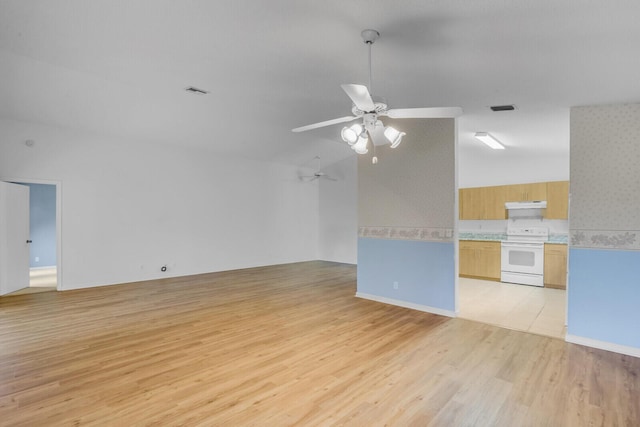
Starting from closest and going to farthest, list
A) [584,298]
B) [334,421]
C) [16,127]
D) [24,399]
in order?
1. [334,421]
2. [24,399]
3. [584,298]
4. [16,127]

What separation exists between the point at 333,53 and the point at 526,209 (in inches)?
238

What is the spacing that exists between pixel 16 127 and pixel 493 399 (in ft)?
25.1

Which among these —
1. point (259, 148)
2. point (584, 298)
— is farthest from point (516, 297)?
point (259, 148)

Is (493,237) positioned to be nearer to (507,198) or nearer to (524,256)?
(524,256)

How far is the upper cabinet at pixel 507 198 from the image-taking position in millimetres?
6242

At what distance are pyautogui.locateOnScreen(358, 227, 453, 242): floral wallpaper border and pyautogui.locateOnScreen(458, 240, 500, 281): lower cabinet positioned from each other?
300 cm

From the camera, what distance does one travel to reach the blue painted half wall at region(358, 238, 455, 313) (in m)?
4.46

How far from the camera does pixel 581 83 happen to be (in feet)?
9.90

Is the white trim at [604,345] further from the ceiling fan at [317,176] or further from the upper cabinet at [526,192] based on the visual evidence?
the ceiling fan at [317,176]

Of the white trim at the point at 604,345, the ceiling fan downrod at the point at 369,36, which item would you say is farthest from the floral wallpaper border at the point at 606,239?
the ceiling fan downrod at the point at 369,36

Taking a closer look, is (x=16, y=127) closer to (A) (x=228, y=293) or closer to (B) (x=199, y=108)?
(B) (x=199, y=108)

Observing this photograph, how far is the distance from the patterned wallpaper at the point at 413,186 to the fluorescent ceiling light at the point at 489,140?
0.88m

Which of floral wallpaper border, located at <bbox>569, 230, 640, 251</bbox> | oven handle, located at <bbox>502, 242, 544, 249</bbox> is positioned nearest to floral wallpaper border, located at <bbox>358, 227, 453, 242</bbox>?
floral wallpaper border, located at <bbox>569, 230, 640, 251</bbox>

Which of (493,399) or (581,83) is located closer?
(493,399)
